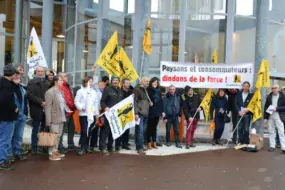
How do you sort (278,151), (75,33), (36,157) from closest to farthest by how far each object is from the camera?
(36,157) < (278,151) < (75,33)

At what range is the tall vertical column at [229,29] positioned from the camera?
11273 millimetres

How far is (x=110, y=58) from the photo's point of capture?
872 centimetres

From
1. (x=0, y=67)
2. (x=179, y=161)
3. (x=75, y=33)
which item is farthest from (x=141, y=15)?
(x=0, y=67)

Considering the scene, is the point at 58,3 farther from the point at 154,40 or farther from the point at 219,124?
the point at 219,124

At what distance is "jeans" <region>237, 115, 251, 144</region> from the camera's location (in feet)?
30.9

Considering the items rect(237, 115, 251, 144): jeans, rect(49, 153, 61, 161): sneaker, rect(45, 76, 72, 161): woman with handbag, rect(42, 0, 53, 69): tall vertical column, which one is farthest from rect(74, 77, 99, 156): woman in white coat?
rect(42, 0, 53, 69): tall vertical column

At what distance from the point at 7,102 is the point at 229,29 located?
7.67 m

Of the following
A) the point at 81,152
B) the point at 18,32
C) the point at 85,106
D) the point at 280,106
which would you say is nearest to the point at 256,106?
the point at 280,106

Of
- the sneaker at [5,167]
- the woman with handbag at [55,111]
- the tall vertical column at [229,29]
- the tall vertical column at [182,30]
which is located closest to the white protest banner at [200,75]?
the tall vertical column at [182,30]

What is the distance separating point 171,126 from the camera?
995cm

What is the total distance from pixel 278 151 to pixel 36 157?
611 centimetres

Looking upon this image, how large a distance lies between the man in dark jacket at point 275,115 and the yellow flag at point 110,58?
13.7ft

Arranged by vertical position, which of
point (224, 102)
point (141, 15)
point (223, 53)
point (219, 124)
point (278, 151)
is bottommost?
point (278, 151)

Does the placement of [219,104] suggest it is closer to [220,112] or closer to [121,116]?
[220,112]
